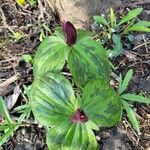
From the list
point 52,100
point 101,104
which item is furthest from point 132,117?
point 52,100

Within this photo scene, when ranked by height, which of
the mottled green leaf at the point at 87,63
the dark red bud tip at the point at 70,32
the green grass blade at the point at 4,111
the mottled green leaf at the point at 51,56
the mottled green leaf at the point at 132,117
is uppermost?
the dark red bud tip at the point at 70,32

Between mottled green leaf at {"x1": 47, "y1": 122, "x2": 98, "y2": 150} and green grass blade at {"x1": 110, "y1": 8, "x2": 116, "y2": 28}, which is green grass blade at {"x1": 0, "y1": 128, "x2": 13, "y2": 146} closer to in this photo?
mottled green leaf at {"x1": 47, "y1": 122, "x2": 98, "y2": 150}

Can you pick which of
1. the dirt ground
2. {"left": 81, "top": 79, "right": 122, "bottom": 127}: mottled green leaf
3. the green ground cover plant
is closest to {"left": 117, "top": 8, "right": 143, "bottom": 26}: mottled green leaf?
the green ground cover plant

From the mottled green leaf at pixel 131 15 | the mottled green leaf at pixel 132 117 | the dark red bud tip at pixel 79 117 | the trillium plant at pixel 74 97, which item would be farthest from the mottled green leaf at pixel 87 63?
the mottled green leaf at pixel 131 15

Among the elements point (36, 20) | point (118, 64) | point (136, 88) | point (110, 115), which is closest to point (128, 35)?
point (118, 64)

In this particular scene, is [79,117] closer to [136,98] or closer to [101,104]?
[101,104]

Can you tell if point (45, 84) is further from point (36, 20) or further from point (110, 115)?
point (36, 20)

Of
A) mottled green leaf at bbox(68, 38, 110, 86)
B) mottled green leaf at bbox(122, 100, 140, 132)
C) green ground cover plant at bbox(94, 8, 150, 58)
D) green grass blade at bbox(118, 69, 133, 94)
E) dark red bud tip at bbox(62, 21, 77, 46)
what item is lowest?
mottled green leaf at bbox(122, 100, 140, 132)

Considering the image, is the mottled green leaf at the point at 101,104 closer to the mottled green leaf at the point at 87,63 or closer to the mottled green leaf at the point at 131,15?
the mottled green leaf at the point at 87,63
